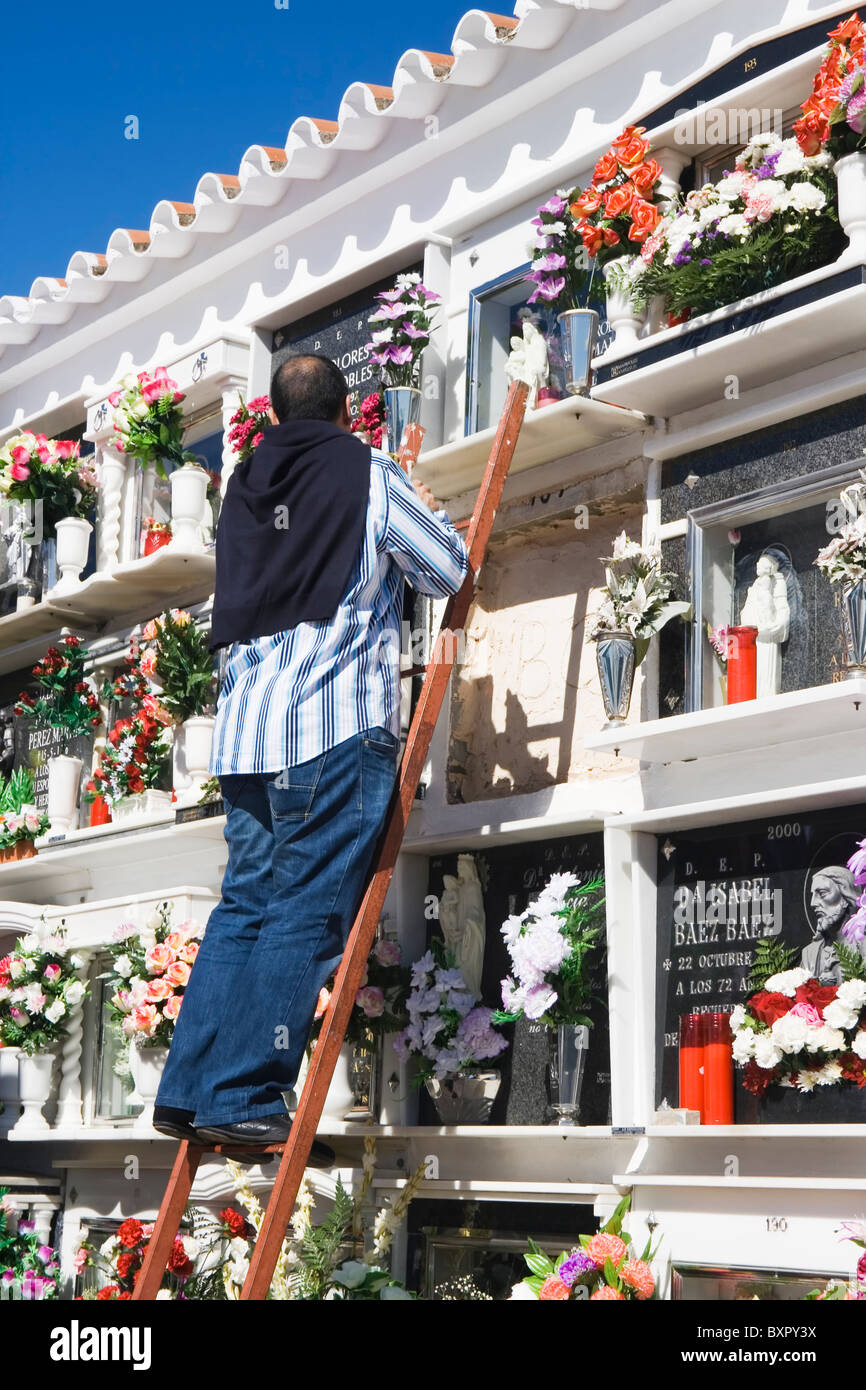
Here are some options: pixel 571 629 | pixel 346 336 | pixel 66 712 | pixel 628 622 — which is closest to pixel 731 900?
pixel 628 622

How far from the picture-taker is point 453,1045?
547 cm

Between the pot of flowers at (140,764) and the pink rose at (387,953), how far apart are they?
1766mm

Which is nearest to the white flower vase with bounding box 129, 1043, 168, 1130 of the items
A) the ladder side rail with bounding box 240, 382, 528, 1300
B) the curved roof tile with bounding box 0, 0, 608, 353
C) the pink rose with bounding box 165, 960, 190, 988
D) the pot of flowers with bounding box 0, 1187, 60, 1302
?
the pink rose with bounding box 165, 960, 190, 988

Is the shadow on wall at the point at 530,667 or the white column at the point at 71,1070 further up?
the shadow on wall at the point at 530,667

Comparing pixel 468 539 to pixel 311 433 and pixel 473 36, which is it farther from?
pixel 473 36

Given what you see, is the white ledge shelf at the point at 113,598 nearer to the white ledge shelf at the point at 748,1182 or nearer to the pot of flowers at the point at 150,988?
the pot of flowers at the point at 150,988

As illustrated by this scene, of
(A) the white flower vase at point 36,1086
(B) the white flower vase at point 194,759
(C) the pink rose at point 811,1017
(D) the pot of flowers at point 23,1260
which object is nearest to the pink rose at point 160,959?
(B) the white flower vase at point 194,759

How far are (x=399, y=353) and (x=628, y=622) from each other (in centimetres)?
153

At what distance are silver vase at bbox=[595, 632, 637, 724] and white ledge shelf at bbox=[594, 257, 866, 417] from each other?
731mm

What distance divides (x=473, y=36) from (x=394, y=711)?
278 centimetres

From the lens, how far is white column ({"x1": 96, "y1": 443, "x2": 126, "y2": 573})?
795cm

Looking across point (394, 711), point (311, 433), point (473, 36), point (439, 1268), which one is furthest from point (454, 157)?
point (439, 1268)

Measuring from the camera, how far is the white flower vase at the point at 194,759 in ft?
22.4

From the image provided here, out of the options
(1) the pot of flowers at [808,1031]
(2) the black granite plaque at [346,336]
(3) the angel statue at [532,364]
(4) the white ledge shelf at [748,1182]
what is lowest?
(4) the white ledge shelf at [748,1182]
